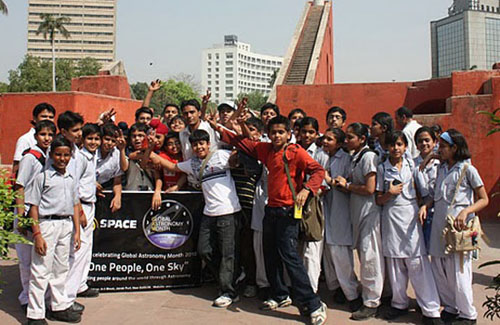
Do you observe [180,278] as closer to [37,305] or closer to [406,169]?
[37,305]

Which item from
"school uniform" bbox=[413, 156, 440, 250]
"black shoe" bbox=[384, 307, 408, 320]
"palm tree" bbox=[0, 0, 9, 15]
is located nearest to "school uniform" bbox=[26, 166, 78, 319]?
"black shoe" bbox=[384, 307, 408, 320]

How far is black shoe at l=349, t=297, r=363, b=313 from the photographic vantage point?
4273 mm

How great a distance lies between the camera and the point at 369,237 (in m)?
4.20

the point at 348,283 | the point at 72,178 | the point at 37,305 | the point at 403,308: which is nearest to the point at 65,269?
the point at 37,305

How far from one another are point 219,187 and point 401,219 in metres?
1.78

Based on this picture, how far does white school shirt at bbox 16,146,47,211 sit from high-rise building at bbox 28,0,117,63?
359 ft

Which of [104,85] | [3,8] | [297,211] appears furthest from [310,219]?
[3,8]

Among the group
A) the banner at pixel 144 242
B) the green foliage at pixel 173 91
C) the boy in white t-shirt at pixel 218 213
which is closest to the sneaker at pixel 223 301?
the boy in white t-shirt at pixel 218 213

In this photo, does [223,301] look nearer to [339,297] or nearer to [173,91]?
[339,297]

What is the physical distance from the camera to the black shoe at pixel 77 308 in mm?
4121

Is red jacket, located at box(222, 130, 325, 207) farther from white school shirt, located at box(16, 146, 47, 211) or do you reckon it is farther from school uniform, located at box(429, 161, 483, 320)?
white school shirt, located at box(16, 146, 47, 211)

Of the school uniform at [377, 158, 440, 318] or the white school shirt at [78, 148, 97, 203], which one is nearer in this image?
the school uniform at [377, 158, 440, 318]

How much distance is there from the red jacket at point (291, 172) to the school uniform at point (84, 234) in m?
1.76

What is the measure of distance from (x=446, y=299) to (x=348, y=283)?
887 mm
